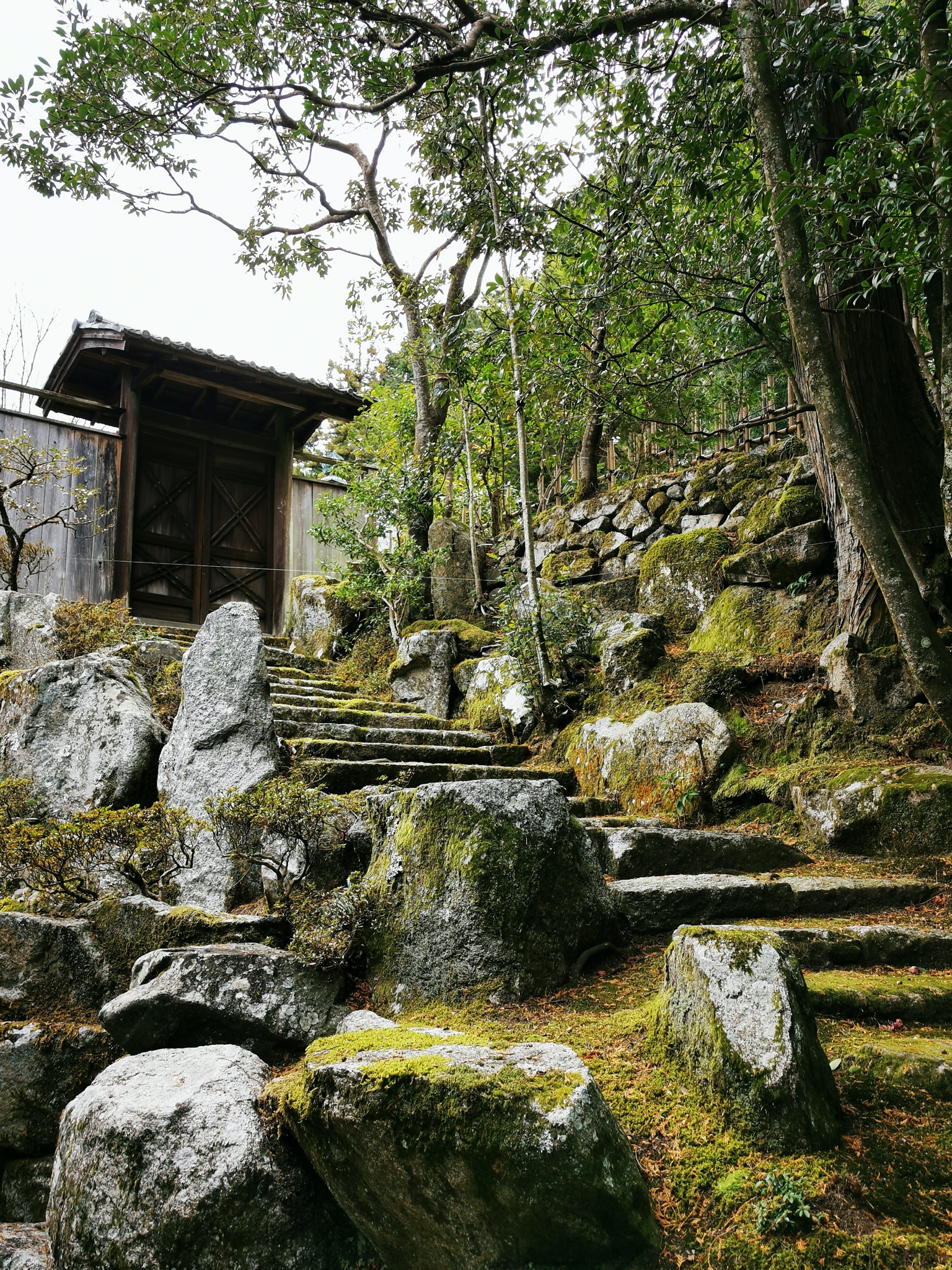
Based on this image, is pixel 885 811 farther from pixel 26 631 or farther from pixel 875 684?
pixel 26 631

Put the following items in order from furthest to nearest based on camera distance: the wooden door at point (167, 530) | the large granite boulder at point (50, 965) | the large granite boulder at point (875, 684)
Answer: the wooden door at point (167, 530), the large granite boulder at point (875, 684), the large granite boulder at point (50, 965)

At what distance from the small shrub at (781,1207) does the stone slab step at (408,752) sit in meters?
4.09

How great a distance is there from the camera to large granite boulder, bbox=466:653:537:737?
7.46 m

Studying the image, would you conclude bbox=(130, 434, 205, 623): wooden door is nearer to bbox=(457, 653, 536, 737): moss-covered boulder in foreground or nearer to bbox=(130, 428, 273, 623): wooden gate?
bbox=(130, 428, 273, 623): wooden gate

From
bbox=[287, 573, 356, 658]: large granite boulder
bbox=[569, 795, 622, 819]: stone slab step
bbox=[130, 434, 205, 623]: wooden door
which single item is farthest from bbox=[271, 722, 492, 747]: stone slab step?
bbox=[130, 434, 205, 623]: wooden door

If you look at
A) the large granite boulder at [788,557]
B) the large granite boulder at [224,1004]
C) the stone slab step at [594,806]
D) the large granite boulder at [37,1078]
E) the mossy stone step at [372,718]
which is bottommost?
the large granite boulder at [37,1078]

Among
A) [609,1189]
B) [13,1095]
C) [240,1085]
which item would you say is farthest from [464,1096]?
A: [13,1095]

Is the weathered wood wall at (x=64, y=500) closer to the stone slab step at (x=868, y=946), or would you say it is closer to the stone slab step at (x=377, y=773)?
the stone slab step at (x=377, y=773)

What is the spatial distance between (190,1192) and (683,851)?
9.59 ft

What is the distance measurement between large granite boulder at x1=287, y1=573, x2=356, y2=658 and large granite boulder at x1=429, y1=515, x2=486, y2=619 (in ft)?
4.53

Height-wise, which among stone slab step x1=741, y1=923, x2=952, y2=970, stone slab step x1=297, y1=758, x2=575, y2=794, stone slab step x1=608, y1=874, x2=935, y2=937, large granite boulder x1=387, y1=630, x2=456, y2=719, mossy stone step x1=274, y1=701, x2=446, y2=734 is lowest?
stone slab step x1=741, y1=923, x2=952, y2=970

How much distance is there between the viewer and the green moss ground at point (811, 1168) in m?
1.99

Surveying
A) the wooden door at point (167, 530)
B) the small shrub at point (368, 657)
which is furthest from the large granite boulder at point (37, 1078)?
the wooden door at point (167, 530)

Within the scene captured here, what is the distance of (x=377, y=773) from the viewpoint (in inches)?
218
